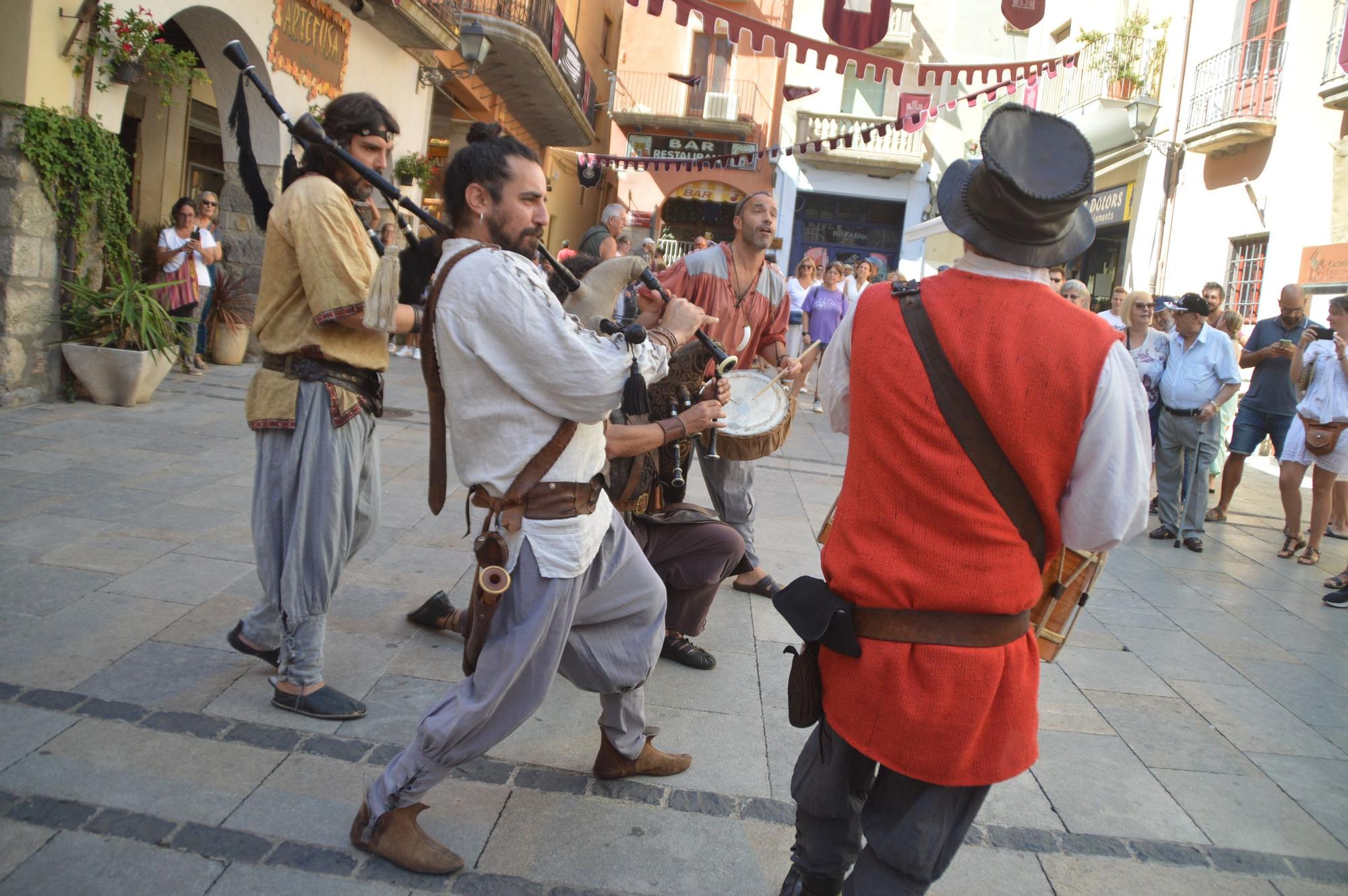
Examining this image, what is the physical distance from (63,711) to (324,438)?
1.13 meters

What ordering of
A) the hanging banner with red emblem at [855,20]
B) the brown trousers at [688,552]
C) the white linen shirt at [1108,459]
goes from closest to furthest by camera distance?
1. the white linen shirt at [1108,459]
2. the brown trousers at [688,552]
3. the hanging banner with red emblem at [855,20]

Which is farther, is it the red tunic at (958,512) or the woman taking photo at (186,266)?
the woman taking photo at (186,266)

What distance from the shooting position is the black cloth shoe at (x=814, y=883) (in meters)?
2.40

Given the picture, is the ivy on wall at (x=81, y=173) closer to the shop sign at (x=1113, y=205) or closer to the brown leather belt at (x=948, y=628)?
the brown leather belt at (x=948, y=628)

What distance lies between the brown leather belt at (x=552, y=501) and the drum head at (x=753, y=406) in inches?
73.1

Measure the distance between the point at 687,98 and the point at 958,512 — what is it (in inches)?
1055

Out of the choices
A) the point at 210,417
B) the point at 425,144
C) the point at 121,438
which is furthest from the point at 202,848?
the point at 425,144

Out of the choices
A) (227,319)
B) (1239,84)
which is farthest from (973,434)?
(1239,84)

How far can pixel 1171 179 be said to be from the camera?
52.8 feet

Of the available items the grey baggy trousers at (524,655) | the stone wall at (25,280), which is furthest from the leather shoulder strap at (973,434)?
the stone wall at (25,280)

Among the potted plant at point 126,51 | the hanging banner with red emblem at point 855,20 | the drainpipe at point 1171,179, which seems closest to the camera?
the potted plant at point 126,51

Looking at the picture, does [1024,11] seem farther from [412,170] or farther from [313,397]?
[313,397]

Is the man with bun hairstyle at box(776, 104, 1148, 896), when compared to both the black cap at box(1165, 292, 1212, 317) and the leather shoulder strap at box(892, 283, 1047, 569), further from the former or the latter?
the black cap at box(1165, 292, 1212, 317)

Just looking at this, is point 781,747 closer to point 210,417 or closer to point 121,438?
point 121,438
